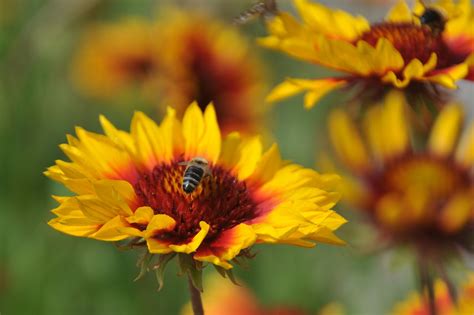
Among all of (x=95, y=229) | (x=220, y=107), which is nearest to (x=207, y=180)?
(x=95, y=229)

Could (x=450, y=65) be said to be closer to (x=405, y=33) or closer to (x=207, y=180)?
(x=405, y=33)

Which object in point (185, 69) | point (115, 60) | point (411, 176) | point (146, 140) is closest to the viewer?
point (146, 140)

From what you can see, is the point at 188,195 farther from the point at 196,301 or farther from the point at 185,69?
the point at 185,69

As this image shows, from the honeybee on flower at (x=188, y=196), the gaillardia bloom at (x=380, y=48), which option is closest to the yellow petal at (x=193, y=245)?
the honeybee on flower at (x=188, y=196)

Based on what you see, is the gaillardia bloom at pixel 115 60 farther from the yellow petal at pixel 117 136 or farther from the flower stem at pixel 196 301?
the flower stem at pixel 196 301

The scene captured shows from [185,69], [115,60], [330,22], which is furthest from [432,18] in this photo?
[115,60]

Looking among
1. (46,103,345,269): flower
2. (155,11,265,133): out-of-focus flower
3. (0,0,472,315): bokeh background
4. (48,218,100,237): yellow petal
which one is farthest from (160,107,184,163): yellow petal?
(155,11,265,133): out-of-focus flower

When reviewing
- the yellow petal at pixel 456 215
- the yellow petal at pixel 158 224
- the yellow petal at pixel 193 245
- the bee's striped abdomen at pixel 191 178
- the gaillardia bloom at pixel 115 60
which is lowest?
the yellow petal at pixel 456 215
